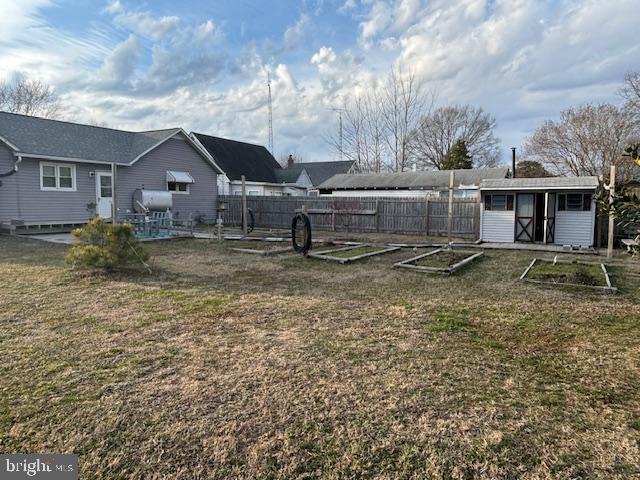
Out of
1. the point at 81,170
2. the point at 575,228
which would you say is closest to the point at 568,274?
the point at 575,228

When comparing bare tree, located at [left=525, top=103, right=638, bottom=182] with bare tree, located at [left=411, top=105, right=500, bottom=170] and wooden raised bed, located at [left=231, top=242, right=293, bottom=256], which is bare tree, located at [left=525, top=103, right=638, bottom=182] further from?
wooden raised bed, located at [left=231, top=242, right=293, bottom=256]

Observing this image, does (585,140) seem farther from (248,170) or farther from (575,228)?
(248,170)

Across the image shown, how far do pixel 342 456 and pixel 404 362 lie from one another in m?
1.43

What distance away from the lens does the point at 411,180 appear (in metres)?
25.1

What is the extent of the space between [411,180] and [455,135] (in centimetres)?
1660

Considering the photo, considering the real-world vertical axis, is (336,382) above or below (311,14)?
below

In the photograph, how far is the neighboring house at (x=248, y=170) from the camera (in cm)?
2778

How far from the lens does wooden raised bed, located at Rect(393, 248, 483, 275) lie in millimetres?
7934

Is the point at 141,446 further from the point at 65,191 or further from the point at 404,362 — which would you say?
the point at 65,191

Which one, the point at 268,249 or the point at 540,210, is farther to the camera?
the point at 540,210

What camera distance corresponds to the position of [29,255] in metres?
9.45

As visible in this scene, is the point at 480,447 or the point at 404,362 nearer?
the point at 480,447

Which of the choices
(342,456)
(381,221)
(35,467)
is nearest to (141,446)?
(35,467)

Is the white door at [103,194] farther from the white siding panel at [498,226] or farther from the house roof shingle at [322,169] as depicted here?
the house roof shingle at [322,169]
